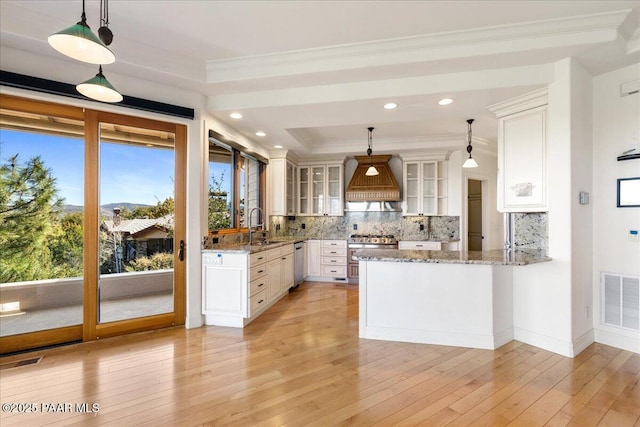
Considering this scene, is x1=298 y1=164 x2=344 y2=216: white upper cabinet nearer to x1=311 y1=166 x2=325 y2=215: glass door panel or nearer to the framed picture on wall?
x1=311 y1=166 x2=325 y2=215: glass door panel

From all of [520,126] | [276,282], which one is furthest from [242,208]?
[520,126]

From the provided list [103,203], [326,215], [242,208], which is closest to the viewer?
[103,203]

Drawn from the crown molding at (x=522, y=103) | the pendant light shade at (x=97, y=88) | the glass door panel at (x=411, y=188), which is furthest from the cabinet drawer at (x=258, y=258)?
the glass door panel at (x=411, y=188)

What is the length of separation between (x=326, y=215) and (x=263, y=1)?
185 inches

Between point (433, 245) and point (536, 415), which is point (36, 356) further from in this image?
point (433, 245)

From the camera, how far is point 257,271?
3869mm

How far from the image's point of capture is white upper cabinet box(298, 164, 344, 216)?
6.60 metres

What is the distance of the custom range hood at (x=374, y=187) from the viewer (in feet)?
20.3

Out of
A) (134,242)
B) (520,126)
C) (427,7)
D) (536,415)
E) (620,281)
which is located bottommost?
(536,415)

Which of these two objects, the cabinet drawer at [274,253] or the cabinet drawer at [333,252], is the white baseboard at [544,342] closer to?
the cabinet drawer at [274,253]

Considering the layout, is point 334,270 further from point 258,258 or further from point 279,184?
point 258,258

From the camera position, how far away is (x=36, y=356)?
9.11 ft

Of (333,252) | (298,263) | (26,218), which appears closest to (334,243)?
(333,252)

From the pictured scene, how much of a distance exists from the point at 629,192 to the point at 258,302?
4123 millimetres
